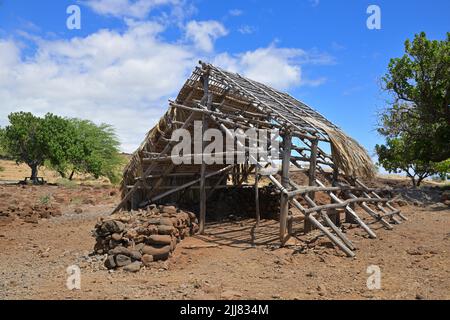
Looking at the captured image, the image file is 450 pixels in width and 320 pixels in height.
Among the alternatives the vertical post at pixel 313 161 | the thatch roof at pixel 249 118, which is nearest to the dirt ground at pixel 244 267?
the vertical post at pixel 313 161

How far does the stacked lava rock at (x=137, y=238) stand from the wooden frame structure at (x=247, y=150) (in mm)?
1663

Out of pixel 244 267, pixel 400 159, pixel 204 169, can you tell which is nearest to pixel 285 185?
pixel 204 169

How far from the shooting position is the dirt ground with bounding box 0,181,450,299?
509cm

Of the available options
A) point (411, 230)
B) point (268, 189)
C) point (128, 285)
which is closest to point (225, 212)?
point (268, 189)

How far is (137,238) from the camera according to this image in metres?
7.18

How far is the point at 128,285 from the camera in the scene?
5.55 metres

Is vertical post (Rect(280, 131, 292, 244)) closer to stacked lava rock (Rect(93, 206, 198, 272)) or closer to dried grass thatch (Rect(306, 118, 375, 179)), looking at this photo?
dried grass thatch (Rect(306, 118, 375, 179))

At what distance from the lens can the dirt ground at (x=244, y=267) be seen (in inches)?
200

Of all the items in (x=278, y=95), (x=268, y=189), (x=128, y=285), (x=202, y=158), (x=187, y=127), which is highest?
(x=278, y=95)

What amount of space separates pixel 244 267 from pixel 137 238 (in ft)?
6.80

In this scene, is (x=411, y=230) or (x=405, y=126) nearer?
(x=411, y=230)

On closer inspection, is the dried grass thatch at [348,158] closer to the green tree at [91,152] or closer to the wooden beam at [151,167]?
the wooden beam at [151,167]

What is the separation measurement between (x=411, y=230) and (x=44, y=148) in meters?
25.1

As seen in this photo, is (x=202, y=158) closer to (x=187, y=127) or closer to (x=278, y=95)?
(x=187, y=127)
